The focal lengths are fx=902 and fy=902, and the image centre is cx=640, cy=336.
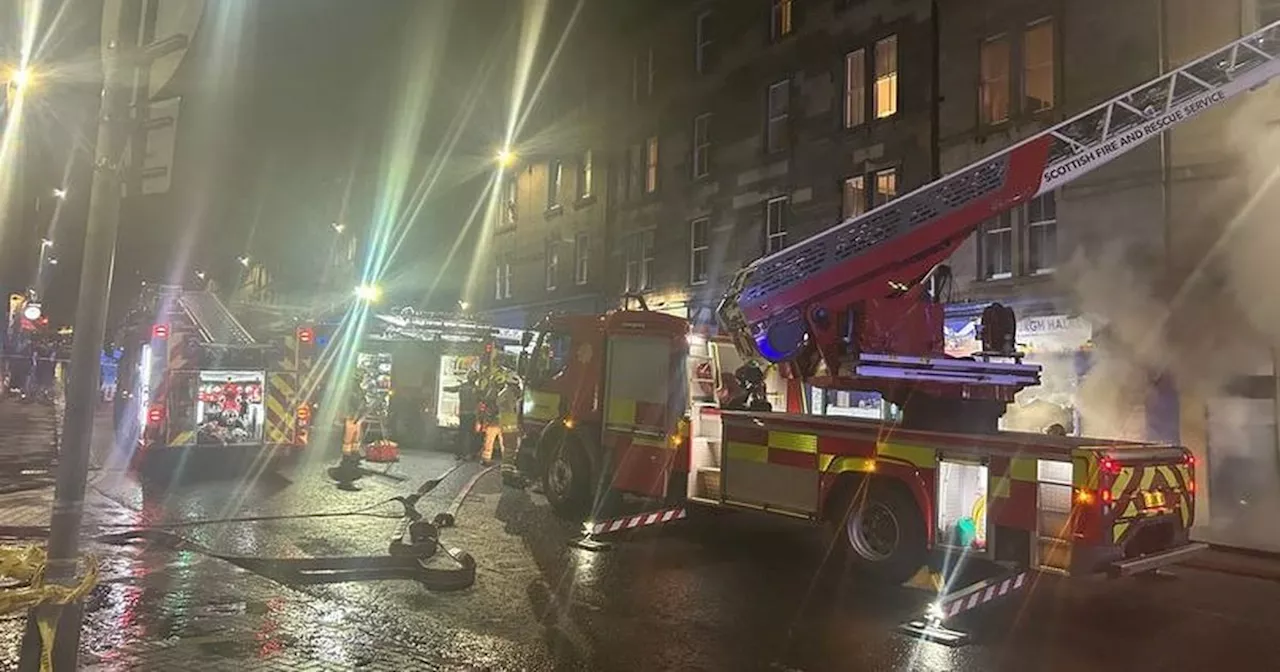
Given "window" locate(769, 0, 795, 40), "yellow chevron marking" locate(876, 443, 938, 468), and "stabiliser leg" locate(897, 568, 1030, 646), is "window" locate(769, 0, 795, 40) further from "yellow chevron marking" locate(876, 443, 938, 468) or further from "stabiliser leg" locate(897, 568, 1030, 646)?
"stabiliser leg" locate(897, 568, 1030, 646)

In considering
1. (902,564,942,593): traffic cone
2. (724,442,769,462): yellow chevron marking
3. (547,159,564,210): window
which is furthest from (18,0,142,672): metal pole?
(547,159,564,210): window

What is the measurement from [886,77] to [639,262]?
9.50 metres

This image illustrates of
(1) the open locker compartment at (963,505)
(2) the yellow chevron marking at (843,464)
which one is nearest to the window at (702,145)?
(2) the yellow chevron marking at (843,464)

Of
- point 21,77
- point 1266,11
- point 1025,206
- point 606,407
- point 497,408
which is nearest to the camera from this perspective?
point 21,77

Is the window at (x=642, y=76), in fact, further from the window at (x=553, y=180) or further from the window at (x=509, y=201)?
the window at (x=509, y=201)

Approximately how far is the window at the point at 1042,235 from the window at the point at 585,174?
15.3 meters

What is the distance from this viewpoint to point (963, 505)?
7.28 metres

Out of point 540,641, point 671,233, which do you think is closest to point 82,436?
point 540,641

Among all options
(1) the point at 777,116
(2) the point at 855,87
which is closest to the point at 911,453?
(2) the point at 855,87

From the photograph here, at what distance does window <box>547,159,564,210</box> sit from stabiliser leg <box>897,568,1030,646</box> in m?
24.4

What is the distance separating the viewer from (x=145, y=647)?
17.7 ft

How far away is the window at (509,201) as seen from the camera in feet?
108

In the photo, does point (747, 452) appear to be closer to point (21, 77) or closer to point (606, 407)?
point (606, 407)

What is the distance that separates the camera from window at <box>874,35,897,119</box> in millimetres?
17797
